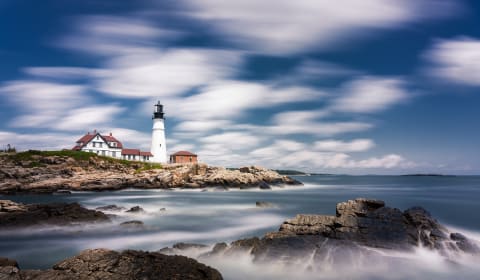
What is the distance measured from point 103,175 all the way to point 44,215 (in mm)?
32462

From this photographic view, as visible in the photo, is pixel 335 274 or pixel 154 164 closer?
pixel 335 274

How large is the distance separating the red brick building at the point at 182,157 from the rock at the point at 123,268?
207 feet

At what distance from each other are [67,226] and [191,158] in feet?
180

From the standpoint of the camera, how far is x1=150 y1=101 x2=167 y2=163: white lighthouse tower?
202 ft

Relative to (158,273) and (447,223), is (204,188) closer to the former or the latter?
(447,223)

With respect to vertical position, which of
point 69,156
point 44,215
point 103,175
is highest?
point 69,156

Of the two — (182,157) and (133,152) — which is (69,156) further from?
(182,157)

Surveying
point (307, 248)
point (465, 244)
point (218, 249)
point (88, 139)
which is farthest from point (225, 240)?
point (88, 139)

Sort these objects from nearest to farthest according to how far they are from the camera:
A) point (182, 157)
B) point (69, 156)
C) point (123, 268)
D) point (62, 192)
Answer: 1. point (123, 268)
2. point (62, 192)
3. point (69, 156)
4. point (182, 157)

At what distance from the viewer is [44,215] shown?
17047 millimetres

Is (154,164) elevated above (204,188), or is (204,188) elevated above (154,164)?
(154,164)

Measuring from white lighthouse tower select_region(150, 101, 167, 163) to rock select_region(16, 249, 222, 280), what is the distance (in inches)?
2170

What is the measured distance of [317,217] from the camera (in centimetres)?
1202

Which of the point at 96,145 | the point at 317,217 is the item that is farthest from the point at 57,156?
the point at 317,217
